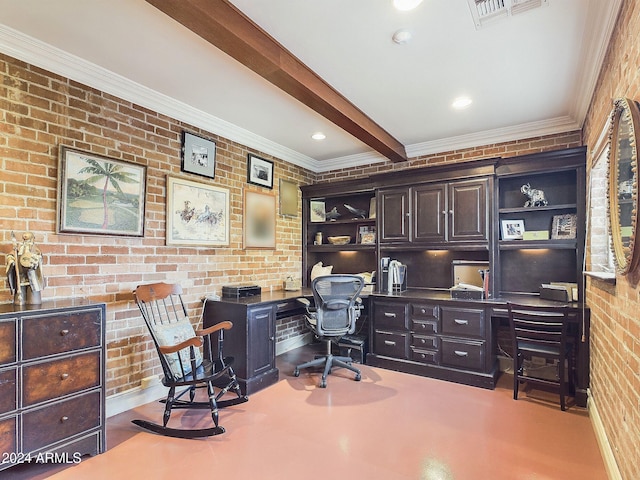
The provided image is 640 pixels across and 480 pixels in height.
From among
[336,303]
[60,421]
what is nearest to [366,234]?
[336,303]

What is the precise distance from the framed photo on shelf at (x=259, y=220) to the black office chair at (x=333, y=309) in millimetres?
1021

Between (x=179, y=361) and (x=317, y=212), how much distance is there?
3.03 m

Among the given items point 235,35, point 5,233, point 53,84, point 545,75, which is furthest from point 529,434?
point 53,84

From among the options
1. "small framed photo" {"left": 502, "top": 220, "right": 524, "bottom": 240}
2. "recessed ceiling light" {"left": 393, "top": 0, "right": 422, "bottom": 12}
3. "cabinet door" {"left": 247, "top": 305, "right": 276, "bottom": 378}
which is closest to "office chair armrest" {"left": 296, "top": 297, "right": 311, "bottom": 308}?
"cabinet door" {"left": 247, "top": 305, "right": 276, "bottom": 378}

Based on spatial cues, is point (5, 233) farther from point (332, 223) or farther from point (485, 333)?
point (485, 333)

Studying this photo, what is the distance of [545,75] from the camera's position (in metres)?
2.71

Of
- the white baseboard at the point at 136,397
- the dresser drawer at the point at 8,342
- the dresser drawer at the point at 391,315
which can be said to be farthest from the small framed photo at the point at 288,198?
the dresser drawer at the point at 8,342

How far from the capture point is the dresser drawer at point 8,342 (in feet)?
6.10

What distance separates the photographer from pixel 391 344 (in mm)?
3846

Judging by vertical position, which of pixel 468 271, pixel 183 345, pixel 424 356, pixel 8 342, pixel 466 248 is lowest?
pixel 424 356

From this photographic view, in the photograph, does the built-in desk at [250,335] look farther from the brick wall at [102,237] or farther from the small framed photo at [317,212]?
the small framed photo at [317,212]

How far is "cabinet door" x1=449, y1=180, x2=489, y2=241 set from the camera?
3715mm

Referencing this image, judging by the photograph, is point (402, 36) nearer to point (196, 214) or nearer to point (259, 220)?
point (196, 214)

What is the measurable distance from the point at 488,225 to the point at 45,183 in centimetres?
395
